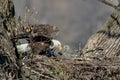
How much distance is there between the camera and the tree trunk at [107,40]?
8.59m

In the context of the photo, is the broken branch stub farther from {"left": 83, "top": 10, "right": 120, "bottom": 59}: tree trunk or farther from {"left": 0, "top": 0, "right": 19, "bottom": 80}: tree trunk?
{"left": 0, "top": 0, "right": 19, "bottom": 80}: tree trunk

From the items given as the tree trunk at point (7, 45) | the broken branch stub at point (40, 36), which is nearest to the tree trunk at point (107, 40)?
the broken branch stub at point (40, 36)

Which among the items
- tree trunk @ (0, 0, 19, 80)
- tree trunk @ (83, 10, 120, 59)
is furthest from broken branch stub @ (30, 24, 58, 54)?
tree trunk @ (0, 0, 19, 80)

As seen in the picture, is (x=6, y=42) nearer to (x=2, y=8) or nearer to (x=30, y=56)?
(x=2, y=8)

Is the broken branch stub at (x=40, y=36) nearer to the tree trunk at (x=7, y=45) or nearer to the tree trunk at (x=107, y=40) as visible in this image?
the tree trunk at (x=107, y=40)

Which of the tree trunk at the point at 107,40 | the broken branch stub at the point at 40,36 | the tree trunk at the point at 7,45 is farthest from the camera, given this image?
the tree trunk at the point at 107,40

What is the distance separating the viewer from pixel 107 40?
8727mm

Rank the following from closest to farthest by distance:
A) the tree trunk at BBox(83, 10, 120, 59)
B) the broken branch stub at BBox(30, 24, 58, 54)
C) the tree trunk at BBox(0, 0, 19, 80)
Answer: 1. the tree trunk at BBox(0, 0, 19, 80)
2. the broken branch stub at BBox(30, 24, 58, 54)
3. the tree trunk at BBox(83, 10, 120, 59)

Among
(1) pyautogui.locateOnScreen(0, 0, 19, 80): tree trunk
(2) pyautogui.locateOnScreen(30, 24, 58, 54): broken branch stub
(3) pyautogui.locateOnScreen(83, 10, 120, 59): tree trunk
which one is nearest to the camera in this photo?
(1) pyautogui.locateOnScreen(0, 0, 19, 80): tree trunk

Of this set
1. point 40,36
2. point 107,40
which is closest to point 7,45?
point 40,36

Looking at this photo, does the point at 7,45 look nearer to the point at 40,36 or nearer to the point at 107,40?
the point at 40,36

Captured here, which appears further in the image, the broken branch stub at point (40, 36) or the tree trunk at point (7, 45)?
the broken branch stub at point (40, 36)

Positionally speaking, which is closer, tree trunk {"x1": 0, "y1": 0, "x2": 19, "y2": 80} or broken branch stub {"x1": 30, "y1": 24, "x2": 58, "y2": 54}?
tree trunk {"x1": 0, "y1": 0, "x2": 19, "y2": 80}

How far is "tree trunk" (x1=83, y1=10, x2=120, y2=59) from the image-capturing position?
28.2ft
